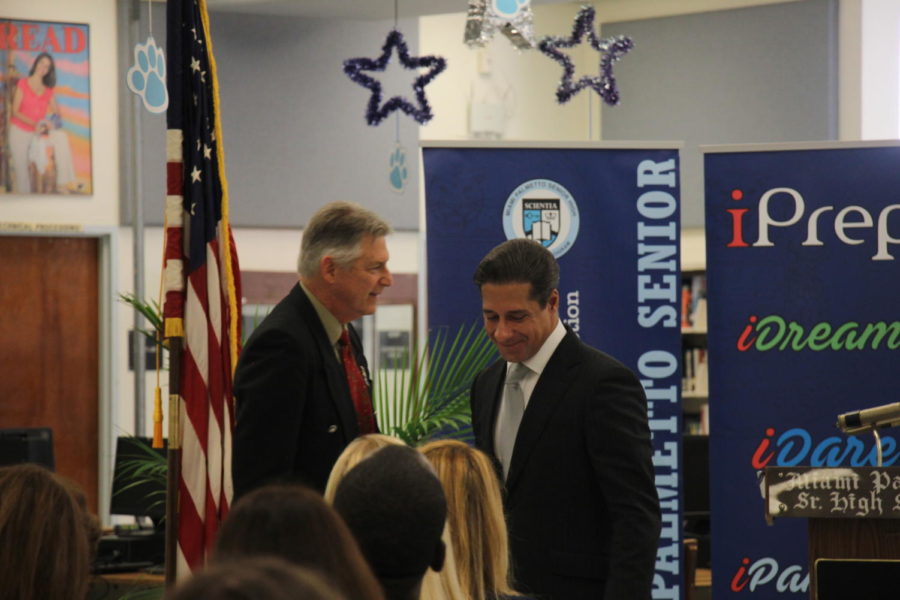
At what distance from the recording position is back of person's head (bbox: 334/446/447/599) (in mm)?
1597

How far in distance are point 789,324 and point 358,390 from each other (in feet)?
6.56

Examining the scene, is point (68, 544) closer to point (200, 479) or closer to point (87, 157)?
point (200, 479)

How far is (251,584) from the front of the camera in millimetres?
839

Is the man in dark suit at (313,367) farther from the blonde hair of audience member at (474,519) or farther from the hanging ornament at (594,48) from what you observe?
the hanging ornament at (594,48)

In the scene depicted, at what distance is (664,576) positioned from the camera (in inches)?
174

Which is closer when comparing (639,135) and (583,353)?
(583,353)

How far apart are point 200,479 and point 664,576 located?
1.86 m

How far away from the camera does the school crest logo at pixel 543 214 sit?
451cm

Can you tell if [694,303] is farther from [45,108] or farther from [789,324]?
[789,324]

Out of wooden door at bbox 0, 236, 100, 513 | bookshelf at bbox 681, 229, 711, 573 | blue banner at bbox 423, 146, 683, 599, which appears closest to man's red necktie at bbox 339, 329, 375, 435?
blue banner at bbox 423, 146, 683, 599

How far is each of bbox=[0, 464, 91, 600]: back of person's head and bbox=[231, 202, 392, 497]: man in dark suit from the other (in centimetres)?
80

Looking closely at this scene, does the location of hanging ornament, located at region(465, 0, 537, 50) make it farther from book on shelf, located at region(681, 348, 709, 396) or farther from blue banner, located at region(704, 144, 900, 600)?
book on shelf, located at region(681, 348, 709, 396)

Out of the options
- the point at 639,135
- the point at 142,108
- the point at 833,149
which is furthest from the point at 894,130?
the point at 142,108

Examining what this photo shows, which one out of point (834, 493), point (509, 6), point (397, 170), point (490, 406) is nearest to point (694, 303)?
point (397, 170)
